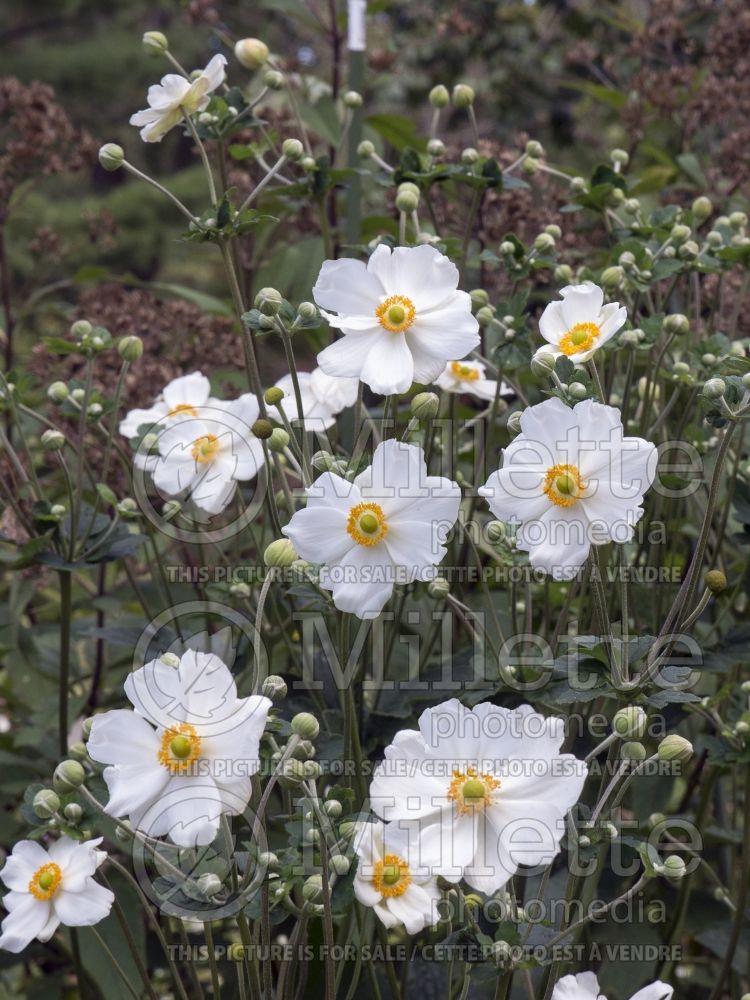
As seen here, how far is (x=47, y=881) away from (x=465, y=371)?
633mm

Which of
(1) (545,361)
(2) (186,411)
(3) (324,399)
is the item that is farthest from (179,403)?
(1) (545,361)

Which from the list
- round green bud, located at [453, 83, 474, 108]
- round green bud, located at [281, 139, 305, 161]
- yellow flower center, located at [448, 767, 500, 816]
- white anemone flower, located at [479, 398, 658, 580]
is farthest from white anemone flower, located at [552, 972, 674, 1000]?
round green bud, located at [453, 83, 474, 108]

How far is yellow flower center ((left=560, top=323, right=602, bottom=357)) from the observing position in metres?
0.97

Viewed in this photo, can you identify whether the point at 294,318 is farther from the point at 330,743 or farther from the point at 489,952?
the point at 489,952

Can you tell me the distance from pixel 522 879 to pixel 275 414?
56 cm

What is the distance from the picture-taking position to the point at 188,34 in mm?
8625

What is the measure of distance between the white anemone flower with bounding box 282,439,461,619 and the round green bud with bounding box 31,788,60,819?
25 centimetres

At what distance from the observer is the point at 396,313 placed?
91cm

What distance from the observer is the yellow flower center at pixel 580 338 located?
0.97 metres

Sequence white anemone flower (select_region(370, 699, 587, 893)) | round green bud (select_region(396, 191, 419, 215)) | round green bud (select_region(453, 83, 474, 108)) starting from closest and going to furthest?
white anemone flower (select_region(370, 699, 587, 893)), round green bud (select_region(396, 191, 419, 215)), round green bud (select_region(453, 83, 474, 108))

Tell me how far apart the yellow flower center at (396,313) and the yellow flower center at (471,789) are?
35 centimetres

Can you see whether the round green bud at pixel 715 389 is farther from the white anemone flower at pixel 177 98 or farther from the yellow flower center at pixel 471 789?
the white anemone flower at pixel 177 98

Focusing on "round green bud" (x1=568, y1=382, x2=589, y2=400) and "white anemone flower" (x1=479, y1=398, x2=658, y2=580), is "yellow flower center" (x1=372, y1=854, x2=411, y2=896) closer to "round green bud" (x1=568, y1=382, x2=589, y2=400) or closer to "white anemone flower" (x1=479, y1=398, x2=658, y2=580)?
"white anemone flower" (x1=479, y1=398, x2=658, y2=580)

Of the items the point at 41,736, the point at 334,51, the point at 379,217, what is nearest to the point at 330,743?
the point at 41,736
